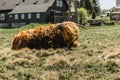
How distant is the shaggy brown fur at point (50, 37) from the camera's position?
1309 centimetres

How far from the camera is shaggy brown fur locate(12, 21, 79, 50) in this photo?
42.9ft

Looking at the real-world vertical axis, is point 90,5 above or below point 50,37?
below

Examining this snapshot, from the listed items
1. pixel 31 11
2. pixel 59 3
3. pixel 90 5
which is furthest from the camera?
pixel 90 5

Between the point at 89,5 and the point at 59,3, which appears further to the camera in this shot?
the point at 89,5

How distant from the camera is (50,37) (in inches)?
517

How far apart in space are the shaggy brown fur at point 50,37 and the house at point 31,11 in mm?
52783

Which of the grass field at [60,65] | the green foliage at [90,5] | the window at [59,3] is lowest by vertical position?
the green foliage at [90,5]

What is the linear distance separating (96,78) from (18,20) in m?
67.3

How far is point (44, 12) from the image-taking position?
69.1 m

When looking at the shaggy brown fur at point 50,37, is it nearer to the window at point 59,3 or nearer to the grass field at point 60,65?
the grass field at point 60,65

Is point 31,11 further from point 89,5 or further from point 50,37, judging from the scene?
point 50,37

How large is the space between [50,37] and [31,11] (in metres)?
59.0

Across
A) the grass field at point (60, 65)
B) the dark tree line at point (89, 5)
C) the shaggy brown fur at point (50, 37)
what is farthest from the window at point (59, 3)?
the grass field at point (60, 65)

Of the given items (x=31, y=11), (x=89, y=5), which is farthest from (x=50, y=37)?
(x=89, y=5)
